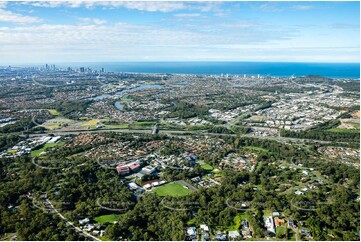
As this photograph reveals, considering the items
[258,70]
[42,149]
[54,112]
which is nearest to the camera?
[42,149]

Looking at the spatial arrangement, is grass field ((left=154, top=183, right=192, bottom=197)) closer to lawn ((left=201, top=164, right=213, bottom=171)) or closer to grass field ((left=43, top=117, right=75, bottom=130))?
lawn ((left=201, top=164, right=213, bottom=171))

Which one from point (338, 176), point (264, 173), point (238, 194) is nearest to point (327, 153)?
point (338, 176)

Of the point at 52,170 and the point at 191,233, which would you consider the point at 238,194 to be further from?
the point at 52,170

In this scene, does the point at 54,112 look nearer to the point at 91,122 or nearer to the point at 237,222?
the point at 91,122

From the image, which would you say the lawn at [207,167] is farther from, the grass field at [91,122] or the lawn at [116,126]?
the grass field at [91,122]

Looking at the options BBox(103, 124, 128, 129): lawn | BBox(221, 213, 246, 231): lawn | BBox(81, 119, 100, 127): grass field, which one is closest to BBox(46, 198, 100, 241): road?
BBox(221, 213, 246, 231): lawn

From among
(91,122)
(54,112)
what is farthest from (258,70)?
(91,122)

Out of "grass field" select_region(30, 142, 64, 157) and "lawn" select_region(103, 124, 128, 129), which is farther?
"lawn" select_region(103, 124, 128, 129)
